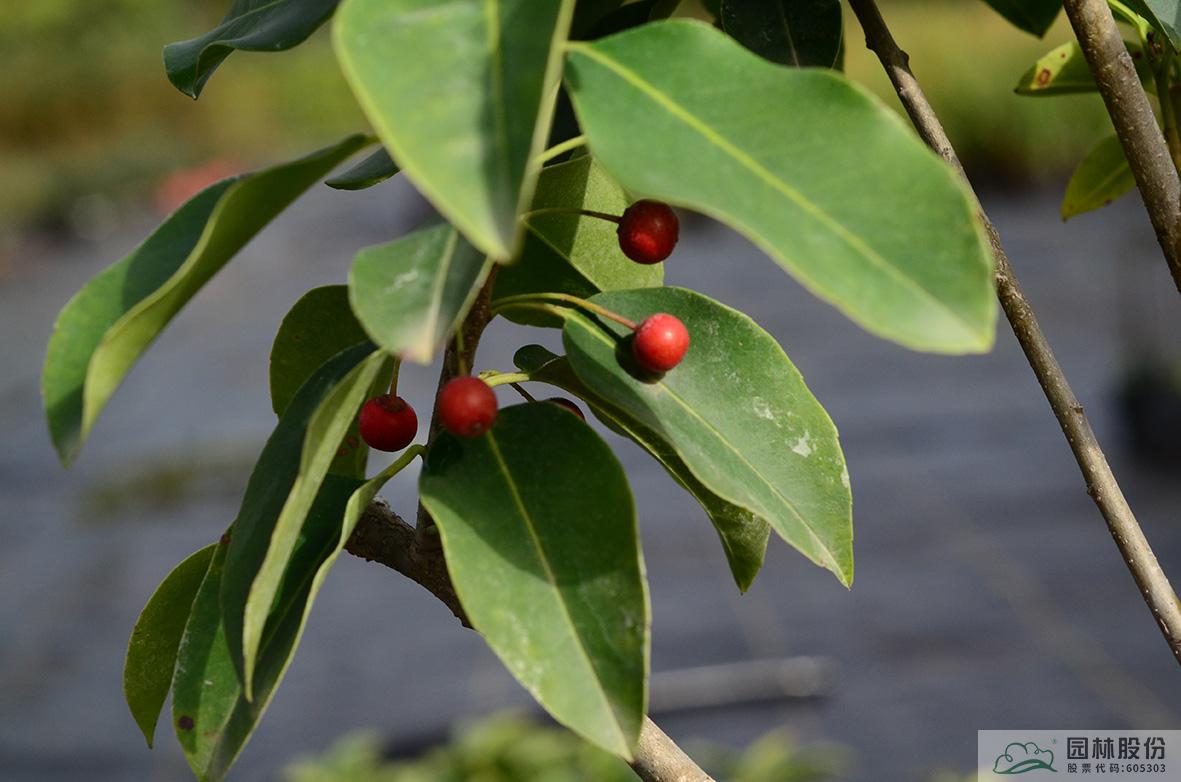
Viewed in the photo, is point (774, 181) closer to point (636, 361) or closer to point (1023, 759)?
point (636, 361)

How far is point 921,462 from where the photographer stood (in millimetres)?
5191

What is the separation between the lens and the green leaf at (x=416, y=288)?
0.41 meters

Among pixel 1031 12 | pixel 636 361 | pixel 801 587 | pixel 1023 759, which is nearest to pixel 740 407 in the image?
pixel 636 361

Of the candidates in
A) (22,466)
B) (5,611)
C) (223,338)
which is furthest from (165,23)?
(5,611)

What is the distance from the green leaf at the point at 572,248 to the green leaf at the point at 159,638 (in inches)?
8.5

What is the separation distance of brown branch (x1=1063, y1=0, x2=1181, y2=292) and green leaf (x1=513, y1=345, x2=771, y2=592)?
23 centimetres

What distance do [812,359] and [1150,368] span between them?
2.14 m

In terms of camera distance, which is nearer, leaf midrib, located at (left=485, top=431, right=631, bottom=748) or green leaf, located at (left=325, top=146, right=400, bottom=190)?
leaf midrib, located at (left=485, top=431, right=631, bottom=748)

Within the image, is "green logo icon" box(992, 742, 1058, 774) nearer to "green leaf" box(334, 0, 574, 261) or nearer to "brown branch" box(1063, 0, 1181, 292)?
"brown branch" box(1063, 0, 1181, 292)

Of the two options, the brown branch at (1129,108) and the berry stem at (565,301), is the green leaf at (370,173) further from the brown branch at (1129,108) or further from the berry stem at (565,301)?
the brown branch at (1129,108)

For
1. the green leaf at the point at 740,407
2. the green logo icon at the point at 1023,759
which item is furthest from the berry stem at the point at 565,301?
the green logo icon at the point at 1023,759

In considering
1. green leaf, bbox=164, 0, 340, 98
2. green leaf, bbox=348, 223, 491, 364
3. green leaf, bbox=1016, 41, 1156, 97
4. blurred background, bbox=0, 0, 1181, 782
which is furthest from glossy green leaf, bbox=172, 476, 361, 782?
blurred background, bbox=0, 0, 1181, 782

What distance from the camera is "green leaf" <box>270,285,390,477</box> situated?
659 mm

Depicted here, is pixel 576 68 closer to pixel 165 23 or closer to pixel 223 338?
pixel 223 338
